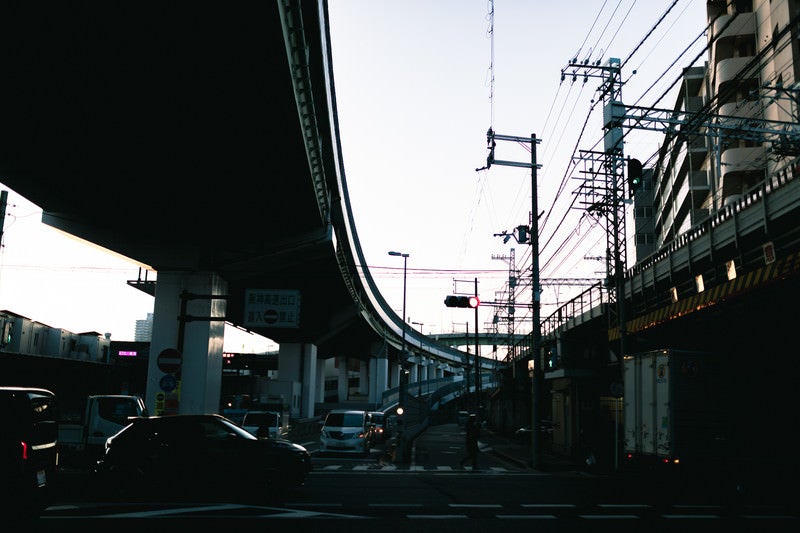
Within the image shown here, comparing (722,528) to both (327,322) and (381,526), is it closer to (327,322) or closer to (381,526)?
(381,526)

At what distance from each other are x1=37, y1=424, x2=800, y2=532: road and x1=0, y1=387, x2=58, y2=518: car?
1.61 feet

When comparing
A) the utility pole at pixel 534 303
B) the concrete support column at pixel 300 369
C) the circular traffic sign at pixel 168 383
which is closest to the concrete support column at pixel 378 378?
the concrete support column at pixel 300 369

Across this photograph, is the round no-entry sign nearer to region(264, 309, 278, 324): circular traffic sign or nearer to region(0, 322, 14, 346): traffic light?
region(264, 309, 278, 324): circular traffic sign

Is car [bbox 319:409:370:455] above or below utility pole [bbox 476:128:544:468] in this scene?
below

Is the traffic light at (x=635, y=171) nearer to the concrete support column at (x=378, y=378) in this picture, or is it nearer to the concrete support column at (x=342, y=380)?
the concrete support column at (x=378, y=378)

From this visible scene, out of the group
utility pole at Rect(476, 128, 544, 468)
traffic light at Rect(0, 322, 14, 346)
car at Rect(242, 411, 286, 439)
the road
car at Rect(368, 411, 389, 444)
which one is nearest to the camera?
the road

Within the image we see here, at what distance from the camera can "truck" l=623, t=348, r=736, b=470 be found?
13844 mm

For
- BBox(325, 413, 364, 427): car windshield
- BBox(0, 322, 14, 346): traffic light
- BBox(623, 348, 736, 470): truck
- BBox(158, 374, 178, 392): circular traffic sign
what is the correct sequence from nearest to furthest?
1. BBox(623, 348, 736, 470): truck
2. BBox(158, 374, 178, 392): circular traffic sign
3. BBox(325, 413, 364, 427): car windshield
4. BBox(0, 322, 14, 346): traffic light

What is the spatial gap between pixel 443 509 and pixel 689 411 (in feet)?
20.3

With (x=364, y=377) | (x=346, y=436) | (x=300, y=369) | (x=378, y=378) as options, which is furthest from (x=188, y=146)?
(x=364, y=377)

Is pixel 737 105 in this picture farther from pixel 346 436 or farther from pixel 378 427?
pixel 346 436

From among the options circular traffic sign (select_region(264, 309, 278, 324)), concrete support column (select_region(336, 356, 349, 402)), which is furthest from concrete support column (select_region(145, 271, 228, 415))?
concrete support column (select_region(336, 356, 349, 402))

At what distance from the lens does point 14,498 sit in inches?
340

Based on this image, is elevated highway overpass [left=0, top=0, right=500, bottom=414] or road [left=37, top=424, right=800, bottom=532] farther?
elevated highway overpass [left=0, top=0, right=500, bottom=414]
